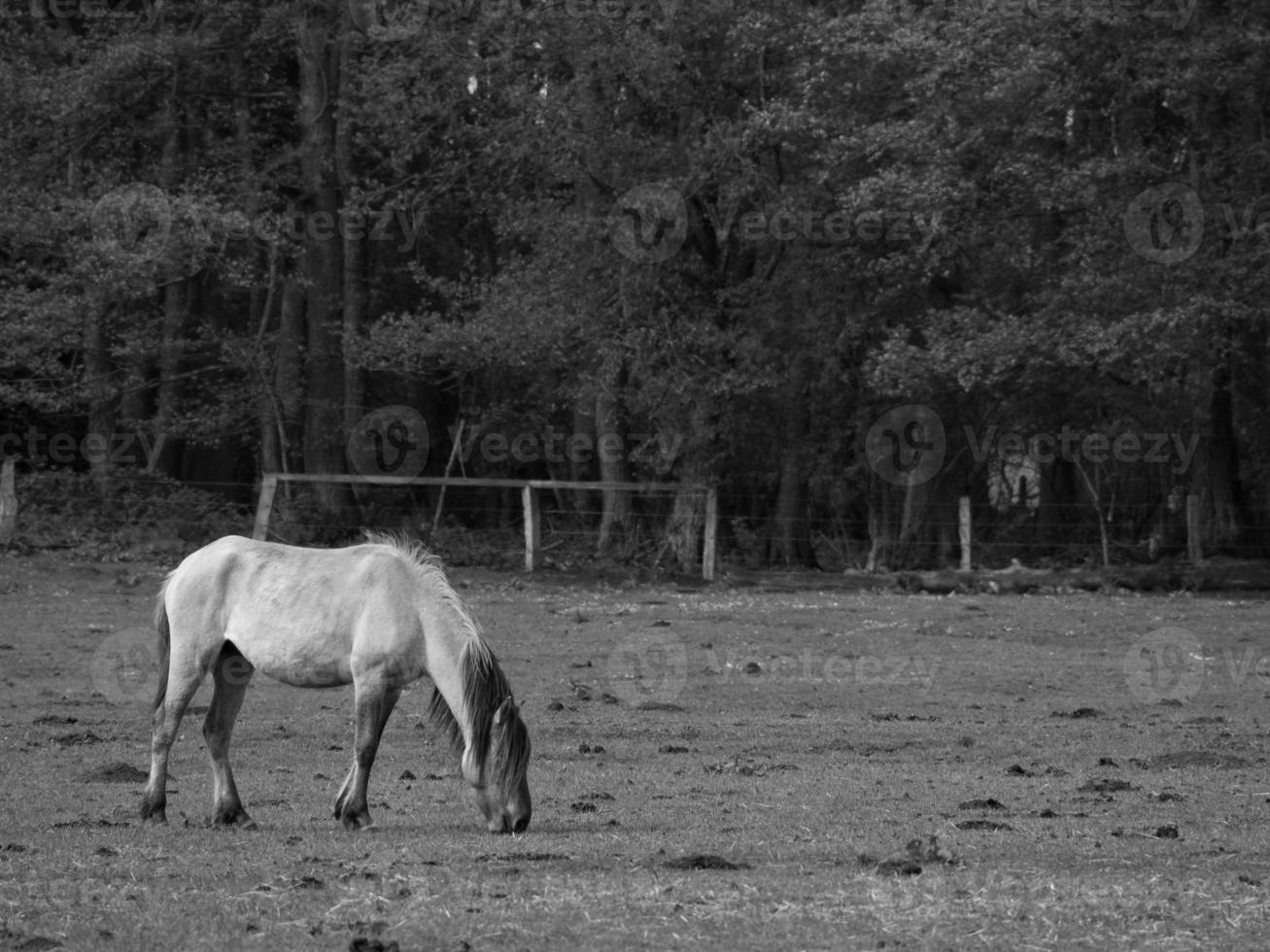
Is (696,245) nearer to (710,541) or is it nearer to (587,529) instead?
(710,541)

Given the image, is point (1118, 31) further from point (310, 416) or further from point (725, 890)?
point (725, 890)

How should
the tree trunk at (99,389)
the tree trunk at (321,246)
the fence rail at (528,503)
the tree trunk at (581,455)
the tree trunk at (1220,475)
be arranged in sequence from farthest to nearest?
the tree trunk at (581,455)
the tree trunk at (321,246)
the tree trunk at (99,389)
the tree trunk at (1220,475)
the fence rail at (528,503)

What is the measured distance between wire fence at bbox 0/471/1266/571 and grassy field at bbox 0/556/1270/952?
5.88 m

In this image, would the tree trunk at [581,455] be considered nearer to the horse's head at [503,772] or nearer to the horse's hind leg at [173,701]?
the horse's hind leg at [173,701]

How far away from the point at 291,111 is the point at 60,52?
4.60 metres

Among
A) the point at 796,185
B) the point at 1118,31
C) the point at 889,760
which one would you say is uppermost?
the point at 1118,31

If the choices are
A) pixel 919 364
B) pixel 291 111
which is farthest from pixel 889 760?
pixel 291 111

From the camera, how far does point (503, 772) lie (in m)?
9.47

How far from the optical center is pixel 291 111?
36.3 meters

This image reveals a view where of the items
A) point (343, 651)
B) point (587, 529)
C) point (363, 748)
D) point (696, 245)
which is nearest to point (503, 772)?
point (363, 748)

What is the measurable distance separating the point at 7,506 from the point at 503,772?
64.2 ft

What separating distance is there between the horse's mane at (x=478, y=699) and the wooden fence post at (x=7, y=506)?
60.3ft

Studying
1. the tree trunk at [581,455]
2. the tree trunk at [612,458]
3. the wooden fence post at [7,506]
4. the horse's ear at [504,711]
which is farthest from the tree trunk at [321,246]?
the horse's ear at [504,711]

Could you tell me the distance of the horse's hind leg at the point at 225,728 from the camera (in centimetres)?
996
